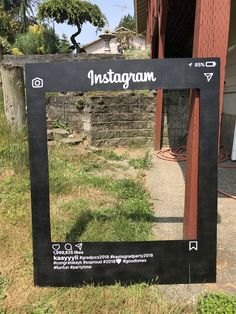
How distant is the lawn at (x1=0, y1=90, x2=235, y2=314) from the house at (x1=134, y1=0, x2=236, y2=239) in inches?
Answer: 30.4


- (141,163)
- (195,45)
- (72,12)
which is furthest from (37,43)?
(195,45)

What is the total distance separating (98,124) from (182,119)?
2.15 m

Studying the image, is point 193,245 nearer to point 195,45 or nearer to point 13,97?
point 195,45

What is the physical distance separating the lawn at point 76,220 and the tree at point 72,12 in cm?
2002

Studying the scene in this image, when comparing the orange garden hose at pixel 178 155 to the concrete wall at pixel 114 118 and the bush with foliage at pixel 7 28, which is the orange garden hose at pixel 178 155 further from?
the bush with foliage at pixel 7 28

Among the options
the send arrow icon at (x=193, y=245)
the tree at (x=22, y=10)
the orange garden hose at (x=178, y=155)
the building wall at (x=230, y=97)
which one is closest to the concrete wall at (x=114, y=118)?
the orange garden hose at (x=178, y=155)

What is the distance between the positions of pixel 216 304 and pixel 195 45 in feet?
7.17

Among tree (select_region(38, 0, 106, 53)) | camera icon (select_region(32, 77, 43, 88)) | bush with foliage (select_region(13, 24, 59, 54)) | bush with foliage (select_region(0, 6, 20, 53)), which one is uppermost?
tree (select_region(38, 0, 106, 53))

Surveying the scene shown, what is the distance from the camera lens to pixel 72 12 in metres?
26.4

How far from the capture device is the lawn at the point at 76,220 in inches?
110

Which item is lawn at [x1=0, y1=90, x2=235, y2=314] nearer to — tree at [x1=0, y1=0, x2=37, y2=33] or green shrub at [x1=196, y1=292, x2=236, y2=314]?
green shrub at [x1=196, y1=292, x2=236, y2=314]

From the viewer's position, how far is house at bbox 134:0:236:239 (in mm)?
3279

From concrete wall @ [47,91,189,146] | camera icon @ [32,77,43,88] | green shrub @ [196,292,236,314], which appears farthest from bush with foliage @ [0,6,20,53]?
green shrub @ [196,292,236,314]

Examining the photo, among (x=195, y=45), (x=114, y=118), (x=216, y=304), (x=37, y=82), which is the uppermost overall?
(x=195, y=45)
